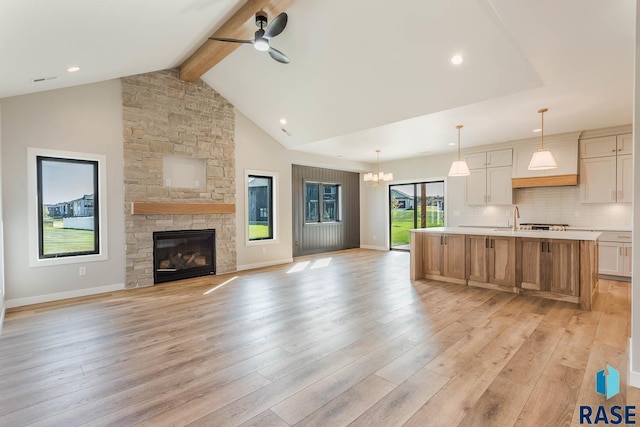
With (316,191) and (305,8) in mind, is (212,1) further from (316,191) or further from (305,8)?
(316,191)

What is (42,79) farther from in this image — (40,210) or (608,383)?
(608,383)

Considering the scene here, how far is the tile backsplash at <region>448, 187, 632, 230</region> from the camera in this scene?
19.5 ft

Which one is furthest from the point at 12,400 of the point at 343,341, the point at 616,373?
the point at 616,373

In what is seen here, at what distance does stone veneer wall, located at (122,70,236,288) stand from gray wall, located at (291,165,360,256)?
2.40 m

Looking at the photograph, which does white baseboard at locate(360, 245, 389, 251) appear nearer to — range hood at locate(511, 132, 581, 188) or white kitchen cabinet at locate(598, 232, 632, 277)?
range hood at locate(511, 132, 581, 188)

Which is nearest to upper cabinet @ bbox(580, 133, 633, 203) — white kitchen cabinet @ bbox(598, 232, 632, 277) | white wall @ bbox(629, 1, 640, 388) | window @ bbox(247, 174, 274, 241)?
white kitchen cabinet @ bbox(598, 232, 632, 277)

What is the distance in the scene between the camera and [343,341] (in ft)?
9.97

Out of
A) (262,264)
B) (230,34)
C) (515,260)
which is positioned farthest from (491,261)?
(230,34)

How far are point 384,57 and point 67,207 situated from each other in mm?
5149

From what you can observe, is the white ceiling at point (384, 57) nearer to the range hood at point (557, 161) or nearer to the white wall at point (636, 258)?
the range hood at point (557, 161)


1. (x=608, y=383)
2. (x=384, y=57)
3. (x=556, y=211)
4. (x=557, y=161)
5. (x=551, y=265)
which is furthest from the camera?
(x=556, y=211)

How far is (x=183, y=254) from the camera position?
6082 mm

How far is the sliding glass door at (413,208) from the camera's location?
8.82 meters

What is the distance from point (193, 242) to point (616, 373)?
6.14m
